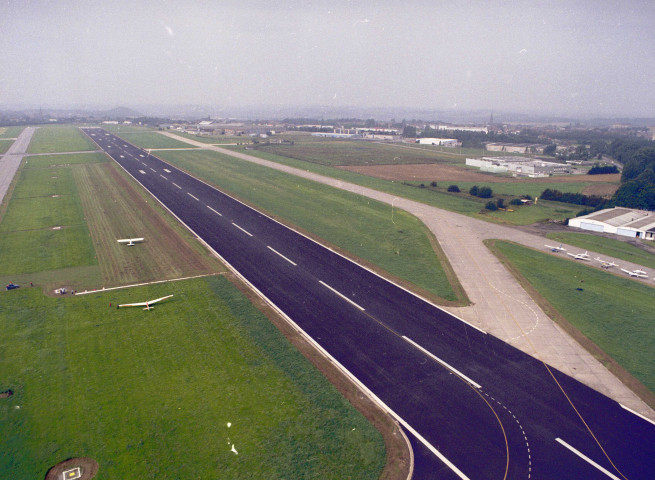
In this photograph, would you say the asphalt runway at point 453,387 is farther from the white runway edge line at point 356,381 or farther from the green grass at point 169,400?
the green grass at point 169,400

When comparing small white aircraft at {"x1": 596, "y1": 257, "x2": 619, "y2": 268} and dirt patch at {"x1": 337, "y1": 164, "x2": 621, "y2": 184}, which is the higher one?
dirt patch at {"x1": 337, "y1": 164, "x2": 621, "y2": 184}

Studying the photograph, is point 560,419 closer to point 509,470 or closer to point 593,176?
point 509,470

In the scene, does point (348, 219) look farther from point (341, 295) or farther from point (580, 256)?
point (580, 256)

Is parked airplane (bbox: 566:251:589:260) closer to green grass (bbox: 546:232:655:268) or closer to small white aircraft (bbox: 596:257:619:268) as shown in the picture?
small white aircraft (bbox: 596:257:619:268)

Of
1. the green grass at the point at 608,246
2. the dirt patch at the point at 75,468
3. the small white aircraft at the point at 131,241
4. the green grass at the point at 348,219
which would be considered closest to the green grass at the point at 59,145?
the green grass at the point at 348,219

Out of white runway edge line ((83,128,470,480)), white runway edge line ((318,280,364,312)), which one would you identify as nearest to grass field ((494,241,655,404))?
white runway edge line ((83,128,470,480))

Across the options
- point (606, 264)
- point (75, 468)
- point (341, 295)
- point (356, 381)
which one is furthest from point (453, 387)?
point (606, 264)
